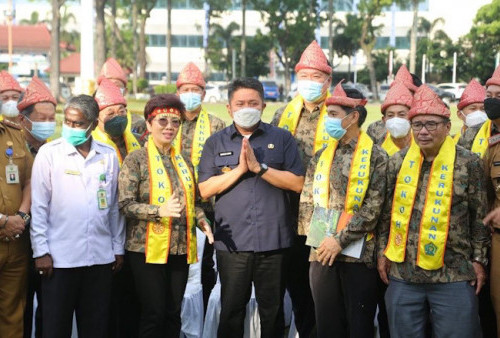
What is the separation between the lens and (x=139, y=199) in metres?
4.85

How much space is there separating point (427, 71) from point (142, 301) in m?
60.4

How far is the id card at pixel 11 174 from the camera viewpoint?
470 cm

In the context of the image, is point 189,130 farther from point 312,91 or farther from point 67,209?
point 67,209

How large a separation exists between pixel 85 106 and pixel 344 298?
218 centimetres

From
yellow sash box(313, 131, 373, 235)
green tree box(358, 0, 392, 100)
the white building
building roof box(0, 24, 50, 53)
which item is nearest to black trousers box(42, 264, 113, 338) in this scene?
yellow sash box(313, 131, 373, 235)

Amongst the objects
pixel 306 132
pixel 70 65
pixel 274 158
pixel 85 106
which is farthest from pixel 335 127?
pixel 70 65

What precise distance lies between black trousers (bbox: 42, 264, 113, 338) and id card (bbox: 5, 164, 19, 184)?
68 centimetres

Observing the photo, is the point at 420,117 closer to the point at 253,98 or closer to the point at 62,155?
the point at 253,98

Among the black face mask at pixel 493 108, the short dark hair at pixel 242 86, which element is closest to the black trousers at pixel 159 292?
the short dark hair at pixel 242 86

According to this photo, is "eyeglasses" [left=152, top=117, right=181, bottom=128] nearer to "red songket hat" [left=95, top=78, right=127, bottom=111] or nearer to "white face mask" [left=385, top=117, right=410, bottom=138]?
"red songket hat" [left=95, top=78, right=127, bottom=111]

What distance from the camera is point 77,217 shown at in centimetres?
462

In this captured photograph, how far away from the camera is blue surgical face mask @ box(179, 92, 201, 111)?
6348 millimetres

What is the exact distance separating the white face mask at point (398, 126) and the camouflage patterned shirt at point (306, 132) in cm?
62

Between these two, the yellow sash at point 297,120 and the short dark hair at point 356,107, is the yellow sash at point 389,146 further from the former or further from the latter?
the short dark hair at point 356,107
